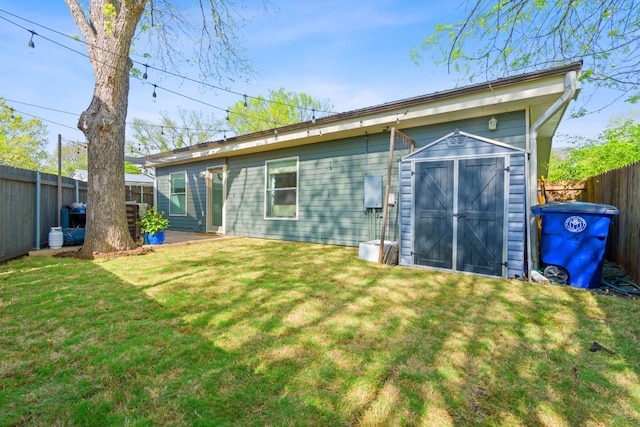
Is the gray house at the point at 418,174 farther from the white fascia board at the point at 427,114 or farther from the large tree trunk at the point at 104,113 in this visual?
the large tree trunk at the point at 104,113

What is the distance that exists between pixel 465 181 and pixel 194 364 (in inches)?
154

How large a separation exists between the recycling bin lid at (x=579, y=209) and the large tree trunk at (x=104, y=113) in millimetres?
6824

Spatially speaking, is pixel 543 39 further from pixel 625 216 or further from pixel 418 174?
pixel 625 216

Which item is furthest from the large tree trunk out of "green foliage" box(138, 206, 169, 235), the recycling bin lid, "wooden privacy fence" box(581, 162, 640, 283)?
"wooden privacy fence" box(581, 162, 640, 283)

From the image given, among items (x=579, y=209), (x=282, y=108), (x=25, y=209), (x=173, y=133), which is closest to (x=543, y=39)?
(x=579, y=209)

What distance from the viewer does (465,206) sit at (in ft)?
13.4

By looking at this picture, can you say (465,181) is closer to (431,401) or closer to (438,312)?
(438,312)

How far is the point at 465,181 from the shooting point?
4.09 m

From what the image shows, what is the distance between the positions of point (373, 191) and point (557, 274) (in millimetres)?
3121

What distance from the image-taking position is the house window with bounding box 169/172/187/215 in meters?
10.0

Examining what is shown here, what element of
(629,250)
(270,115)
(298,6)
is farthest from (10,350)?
(270,115)

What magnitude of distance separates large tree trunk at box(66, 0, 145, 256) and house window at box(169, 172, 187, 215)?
4760 millimetres

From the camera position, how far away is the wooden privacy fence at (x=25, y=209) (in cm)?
447

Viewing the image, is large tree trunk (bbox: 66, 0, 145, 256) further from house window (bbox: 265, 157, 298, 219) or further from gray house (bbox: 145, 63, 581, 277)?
house window (bbox: 265, 157, 298, 219)
